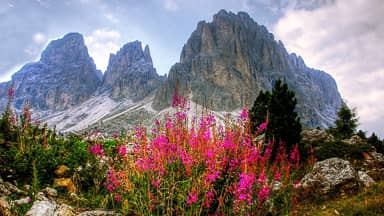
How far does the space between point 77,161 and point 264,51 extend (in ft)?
618

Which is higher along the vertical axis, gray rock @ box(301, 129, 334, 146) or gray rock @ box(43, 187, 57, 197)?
gray rock @ box(301, 129, 334, 146)

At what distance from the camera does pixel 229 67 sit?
15775 centimetres

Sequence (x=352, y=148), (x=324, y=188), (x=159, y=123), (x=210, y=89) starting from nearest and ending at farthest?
(x=159, y=123)
(x=324, y=188)
(x=352, y=148)
(x=210, y=89)

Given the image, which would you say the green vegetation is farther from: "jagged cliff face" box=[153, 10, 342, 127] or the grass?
"jagged cliff face" box=[153, 10, 342, 127]

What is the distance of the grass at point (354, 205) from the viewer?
604 centimetres

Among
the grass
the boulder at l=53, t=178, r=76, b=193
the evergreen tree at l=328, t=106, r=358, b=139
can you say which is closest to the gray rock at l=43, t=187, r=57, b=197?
the boulder at l=53, t=178, r=76, b=193

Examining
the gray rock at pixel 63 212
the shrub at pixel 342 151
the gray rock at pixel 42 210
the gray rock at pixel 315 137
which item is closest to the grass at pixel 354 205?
the gray rock at pixel 63 212

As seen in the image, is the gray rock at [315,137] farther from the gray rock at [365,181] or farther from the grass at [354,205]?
the grass at [354,205]

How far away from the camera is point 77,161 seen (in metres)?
7.23

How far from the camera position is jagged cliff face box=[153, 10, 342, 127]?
151500 millimetres

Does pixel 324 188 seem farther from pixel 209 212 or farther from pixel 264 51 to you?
pixel 264 51

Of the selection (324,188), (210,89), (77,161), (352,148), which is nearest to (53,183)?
(77,161)

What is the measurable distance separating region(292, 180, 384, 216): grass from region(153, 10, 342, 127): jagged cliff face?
135 m

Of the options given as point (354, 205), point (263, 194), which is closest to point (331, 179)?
point (354, 205)
